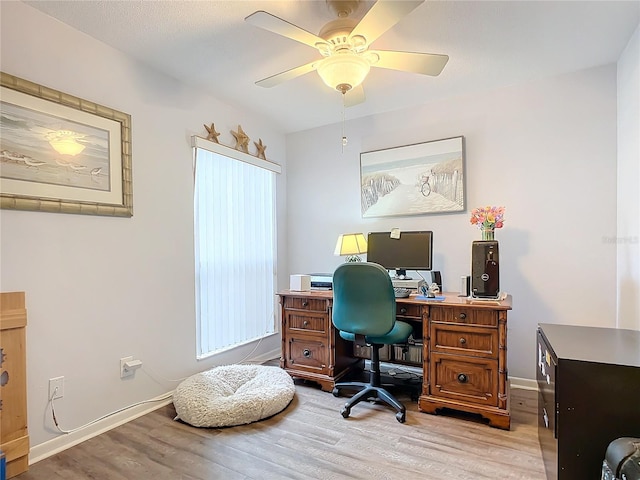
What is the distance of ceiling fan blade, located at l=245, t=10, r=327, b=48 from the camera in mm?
1497

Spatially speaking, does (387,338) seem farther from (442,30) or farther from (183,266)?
(442,30)

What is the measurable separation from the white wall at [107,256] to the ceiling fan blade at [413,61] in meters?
1.63

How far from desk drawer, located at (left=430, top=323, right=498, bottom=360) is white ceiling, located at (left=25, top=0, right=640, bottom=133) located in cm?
179

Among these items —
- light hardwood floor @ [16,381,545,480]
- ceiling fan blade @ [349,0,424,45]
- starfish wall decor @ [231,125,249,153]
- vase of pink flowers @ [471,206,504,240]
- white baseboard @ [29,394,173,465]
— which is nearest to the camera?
ceiling fan blade @ [349,0,424,45]

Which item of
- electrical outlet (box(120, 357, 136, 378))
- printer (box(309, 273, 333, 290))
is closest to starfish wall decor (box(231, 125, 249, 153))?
printer (box(309, 273, 333, 290))

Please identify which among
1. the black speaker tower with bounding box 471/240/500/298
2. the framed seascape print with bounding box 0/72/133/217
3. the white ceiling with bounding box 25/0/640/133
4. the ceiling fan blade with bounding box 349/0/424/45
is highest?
the white ceiling with bounding box 25/0/640/133

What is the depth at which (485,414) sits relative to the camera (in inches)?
84.4

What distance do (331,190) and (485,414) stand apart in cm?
231

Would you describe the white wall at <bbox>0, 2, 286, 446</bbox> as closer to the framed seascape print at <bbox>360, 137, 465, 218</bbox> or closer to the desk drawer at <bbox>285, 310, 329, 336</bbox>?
the desk drawer at <bbox>285, 310, 329, 336</bbox>

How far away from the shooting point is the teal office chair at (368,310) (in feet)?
7.14

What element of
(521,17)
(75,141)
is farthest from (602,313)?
(75,141)

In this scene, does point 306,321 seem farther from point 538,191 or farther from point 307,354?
point 538,191

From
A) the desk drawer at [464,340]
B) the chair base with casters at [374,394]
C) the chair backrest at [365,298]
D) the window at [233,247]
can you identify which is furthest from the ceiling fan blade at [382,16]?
the chair base with casters at [374,394]

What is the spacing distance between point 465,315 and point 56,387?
95.5 inches
